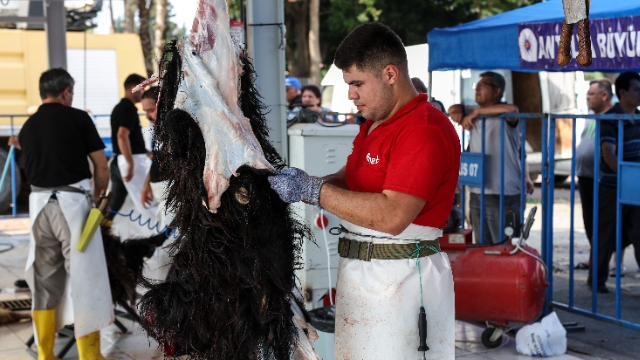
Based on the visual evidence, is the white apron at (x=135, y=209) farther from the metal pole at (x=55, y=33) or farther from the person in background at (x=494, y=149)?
the person in background at (x=494, y=149)

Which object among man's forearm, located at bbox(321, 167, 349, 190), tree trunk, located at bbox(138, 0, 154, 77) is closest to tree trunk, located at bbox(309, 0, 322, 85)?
tree trunk, located at bbox(138, 0, 154, 77)

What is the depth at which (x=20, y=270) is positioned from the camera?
8172 millimetres

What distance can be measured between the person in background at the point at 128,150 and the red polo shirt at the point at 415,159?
5.37 meters

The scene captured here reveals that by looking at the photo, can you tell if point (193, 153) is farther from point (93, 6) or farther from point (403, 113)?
point (93, 6)

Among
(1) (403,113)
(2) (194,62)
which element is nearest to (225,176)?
(2) (194,62)

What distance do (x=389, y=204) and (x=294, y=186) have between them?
12.5 inches

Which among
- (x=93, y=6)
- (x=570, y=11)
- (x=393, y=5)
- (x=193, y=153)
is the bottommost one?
(x=193, y=153)

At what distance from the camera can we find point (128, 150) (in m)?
8.16

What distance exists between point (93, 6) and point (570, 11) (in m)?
10.6

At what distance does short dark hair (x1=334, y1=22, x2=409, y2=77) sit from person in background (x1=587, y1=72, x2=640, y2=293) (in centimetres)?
406

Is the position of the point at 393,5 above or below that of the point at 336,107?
above

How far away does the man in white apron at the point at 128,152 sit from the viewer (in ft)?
26.2

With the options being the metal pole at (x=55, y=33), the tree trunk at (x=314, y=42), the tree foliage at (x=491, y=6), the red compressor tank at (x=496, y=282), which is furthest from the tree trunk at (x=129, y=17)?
the red compressor tank at (x=496, y=282)

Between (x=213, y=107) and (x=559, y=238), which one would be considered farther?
(x=559, y=238)
